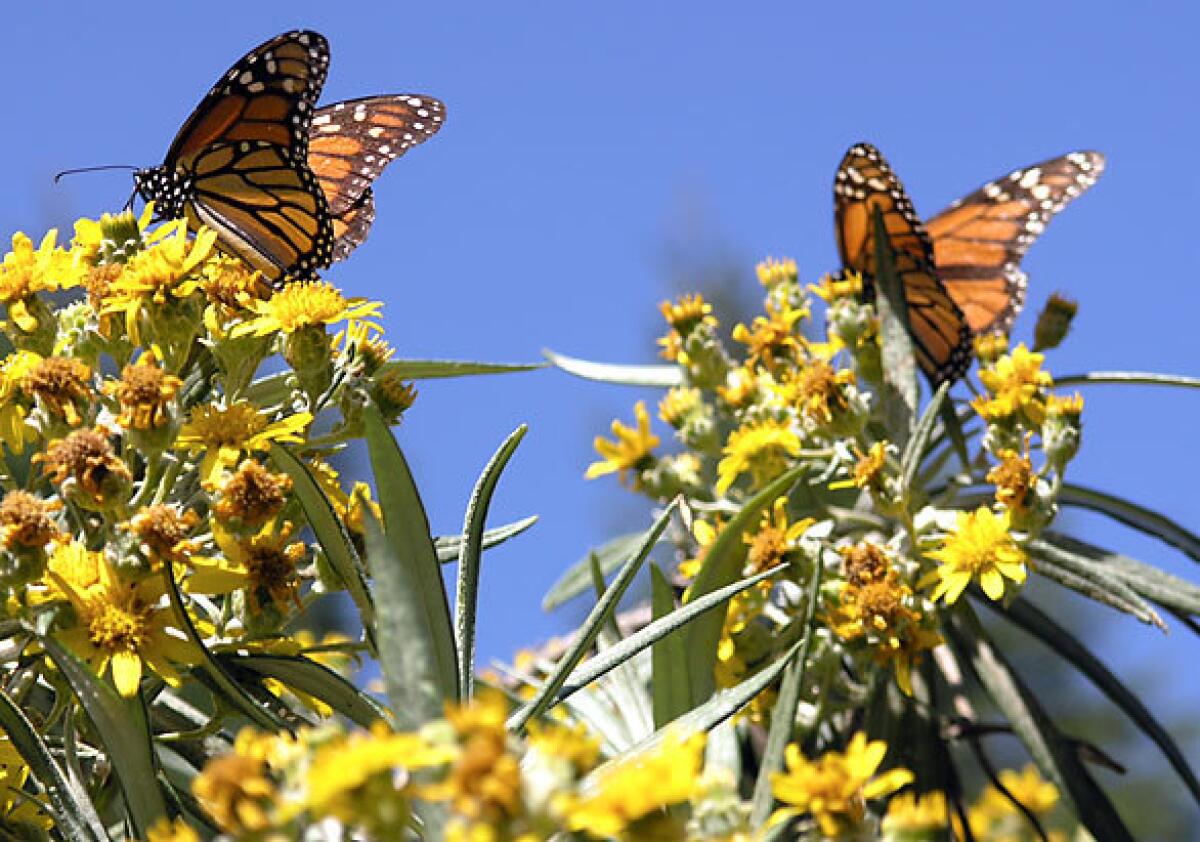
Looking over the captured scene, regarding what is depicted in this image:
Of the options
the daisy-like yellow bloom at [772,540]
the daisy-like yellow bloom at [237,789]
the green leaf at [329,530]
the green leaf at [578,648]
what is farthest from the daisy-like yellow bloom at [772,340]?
the daisy-like yellow bloom at [237,789]

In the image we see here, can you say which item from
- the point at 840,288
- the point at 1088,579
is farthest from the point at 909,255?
the point at 1088,579

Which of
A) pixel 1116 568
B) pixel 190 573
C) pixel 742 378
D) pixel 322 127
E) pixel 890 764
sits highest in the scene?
pixel 322 127

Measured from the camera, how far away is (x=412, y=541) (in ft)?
5.23

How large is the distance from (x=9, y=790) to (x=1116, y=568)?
6.59ft

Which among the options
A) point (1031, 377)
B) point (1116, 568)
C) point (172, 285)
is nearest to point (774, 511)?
point (1031, 377)

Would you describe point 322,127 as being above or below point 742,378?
above

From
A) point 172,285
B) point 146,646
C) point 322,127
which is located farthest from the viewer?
point 322,127

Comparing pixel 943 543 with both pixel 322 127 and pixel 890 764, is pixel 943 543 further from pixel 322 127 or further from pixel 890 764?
pixel 322 127

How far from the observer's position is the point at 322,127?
3.38m

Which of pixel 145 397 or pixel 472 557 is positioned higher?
pixel 145 397

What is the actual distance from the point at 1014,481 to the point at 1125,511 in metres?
0.73

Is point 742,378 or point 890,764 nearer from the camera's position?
point 890,764

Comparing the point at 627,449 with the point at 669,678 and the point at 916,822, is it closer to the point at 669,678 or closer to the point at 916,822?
the point at 669,678

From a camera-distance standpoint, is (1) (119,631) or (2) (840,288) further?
(2) (840,288)
